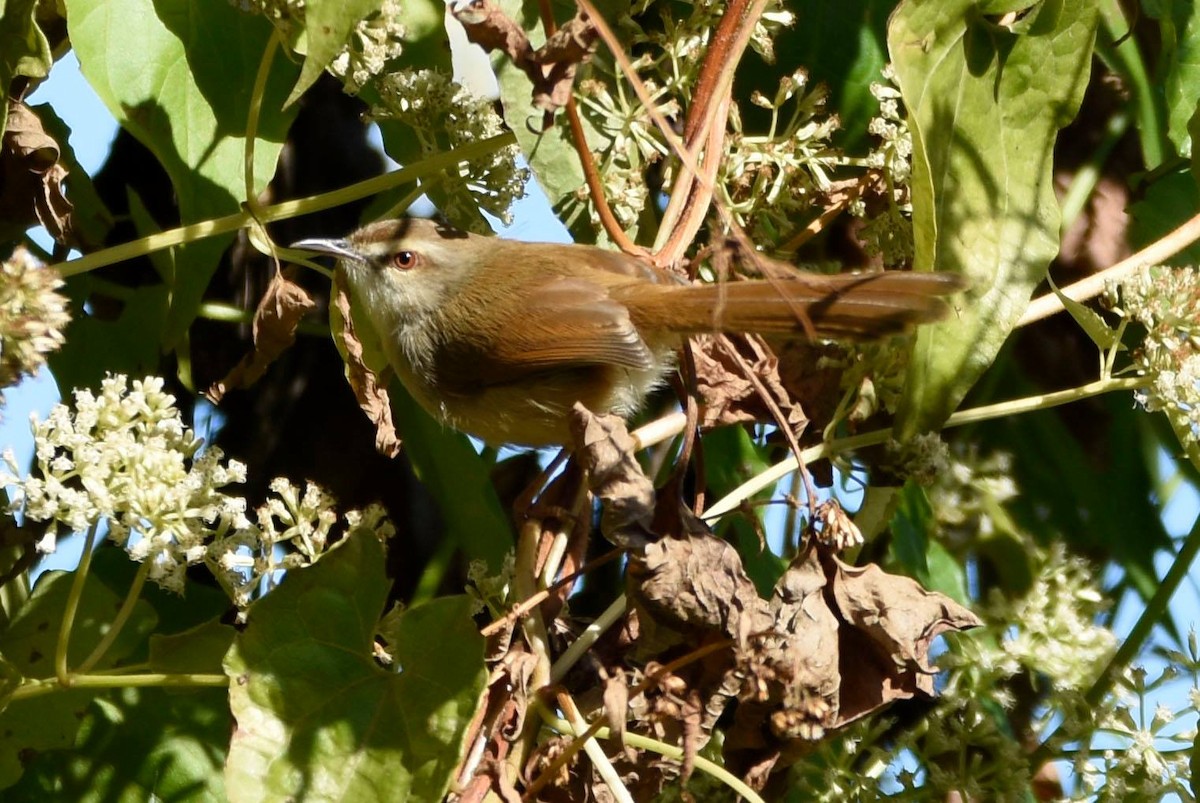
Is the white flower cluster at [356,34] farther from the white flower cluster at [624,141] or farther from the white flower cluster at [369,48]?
the white flower cluster at [624,141]

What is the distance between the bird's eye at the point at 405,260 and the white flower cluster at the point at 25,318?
157cm

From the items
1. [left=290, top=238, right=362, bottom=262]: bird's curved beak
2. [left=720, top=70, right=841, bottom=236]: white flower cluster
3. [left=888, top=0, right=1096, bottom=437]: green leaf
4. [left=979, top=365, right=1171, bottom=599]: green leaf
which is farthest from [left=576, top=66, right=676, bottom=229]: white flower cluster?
[left=979, top=365, right=1171, bottom=599]: green leaf

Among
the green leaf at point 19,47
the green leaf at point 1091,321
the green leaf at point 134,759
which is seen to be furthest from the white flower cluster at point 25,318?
the green leaf at point 1091,321

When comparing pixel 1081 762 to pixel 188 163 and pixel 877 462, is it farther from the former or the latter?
pixel 188 163

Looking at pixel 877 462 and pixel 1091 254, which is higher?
pixel 1091 254

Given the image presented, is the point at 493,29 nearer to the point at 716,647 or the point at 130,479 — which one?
the point at 130,479

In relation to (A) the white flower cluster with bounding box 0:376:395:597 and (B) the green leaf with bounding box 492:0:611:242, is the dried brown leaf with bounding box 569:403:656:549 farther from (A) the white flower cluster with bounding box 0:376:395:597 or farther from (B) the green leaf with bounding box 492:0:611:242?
(B) the green leaf with bounding box 492:0:611:242

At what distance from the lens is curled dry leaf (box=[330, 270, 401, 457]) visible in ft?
7.68

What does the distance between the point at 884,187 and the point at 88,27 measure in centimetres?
128

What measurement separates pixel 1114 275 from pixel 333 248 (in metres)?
1.45

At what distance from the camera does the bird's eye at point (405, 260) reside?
127 inches

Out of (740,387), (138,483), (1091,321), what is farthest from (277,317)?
(1091,321)

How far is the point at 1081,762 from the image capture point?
7.70ft

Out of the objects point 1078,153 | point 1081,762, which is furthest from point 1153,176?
point 1081,762
